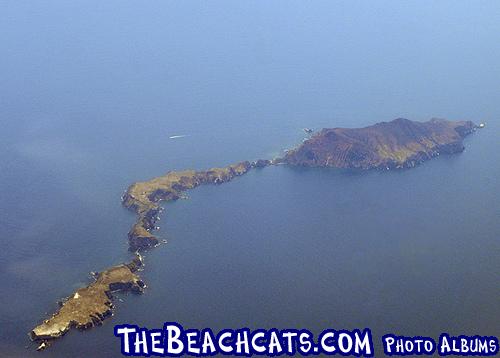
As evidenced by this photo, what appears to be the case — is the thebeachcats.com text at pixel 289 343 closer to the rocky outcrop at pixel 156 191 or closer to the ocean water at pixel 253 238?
the ocean water at pixel 253 238

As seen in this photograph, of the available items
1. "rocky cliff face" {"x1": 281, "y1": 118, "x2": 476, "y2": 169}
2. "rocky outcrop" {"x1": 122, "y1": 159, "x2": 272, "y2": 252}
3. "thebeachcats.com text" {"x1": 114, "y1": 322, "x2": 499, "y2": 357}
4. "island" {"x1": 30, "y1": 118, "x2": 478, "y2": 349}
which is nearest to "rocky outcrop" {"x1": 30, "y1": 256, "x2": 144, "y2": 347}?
"island" {"x1": 30, "y1": 118, "x2": 478, "y2": 349}

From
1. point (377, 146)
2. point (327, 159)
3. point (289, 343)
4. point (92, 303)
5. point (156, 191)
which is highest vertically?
point (377, 146)

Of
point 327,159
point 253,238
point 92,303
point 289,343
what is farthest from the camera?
point 327,159

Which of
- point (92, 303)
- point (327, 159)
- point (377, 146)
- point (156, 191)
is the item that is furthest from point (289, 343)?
point (377, 146)

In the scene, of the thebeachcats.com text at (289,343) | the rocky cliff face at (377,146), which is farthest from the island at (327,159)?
the thebeachcats.com text at (289,343)

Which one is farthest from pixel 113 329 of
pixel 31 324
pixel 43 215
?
pixel 43 215

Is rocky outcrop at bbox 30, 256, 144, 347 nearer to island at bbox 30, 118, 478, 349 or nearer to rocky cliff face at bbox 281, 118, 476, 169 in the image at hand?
island at bbox 30, 118, 478, 349

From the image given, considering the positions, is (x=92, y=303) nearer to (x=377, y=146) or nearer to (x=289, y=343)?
(x=289, y=343)
